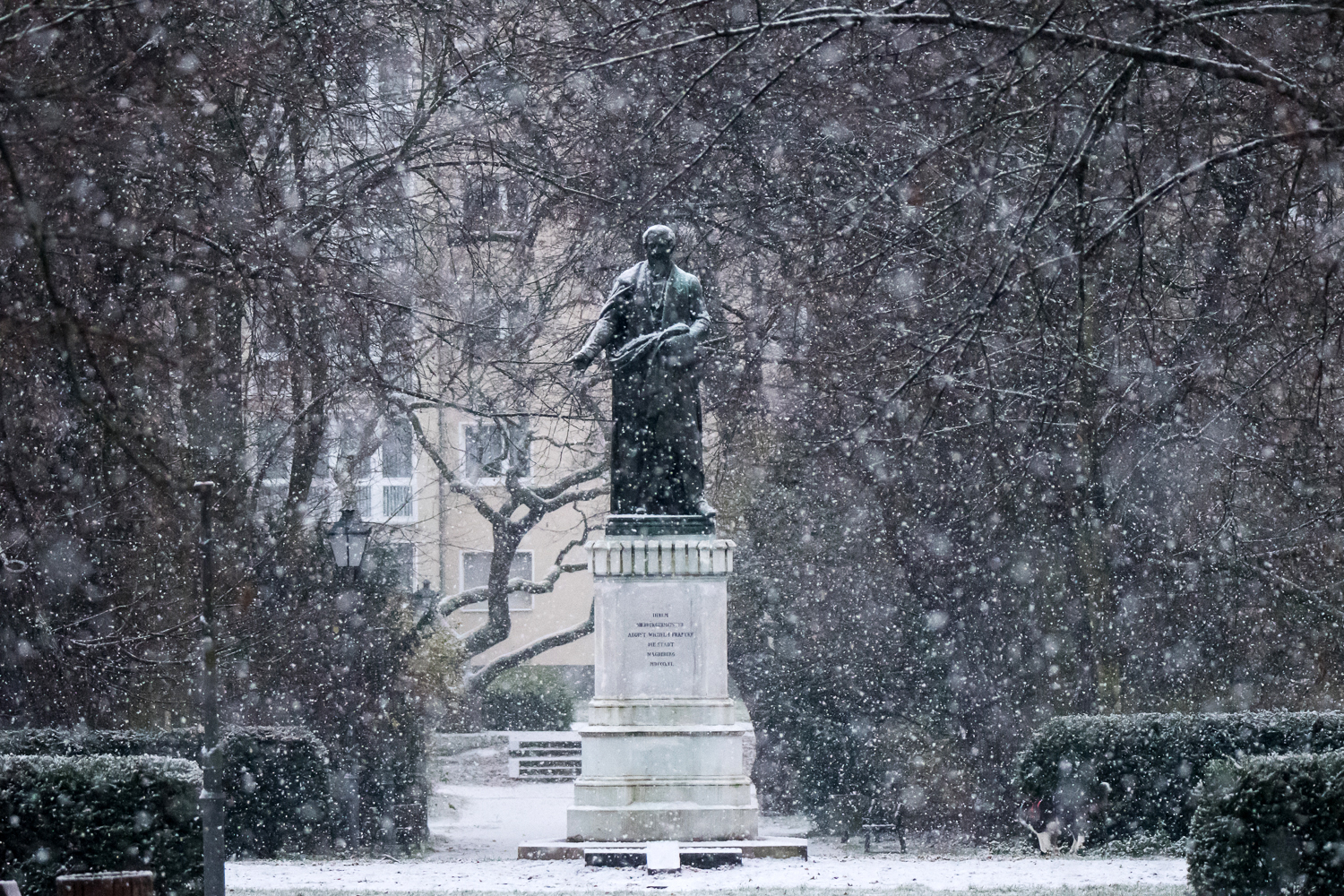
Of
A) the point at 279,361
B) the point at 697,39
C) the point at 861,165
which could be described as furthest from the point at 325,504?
the point at 697,39

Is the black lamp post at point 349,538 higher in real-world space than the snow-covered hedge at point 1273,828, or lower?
higher

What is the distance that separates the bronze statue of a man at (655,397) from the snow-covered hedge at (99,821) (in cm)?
482

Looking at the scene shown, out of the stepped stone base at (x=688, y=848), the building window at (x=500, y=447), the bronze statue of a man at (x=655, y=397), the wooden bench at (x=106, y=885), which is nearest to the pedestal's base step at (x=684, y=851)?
the stepped stone base at (x=688, y=848)

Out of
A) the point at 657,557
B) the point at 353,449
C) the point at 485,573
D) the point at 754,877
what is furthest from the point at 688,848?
the point at 485,573

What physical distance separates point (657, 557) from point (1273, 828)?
5531 millimetres

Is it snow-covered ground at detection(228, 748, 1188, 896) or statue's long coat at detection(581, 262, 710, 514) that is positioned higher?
statue's long coat at detection(581, 262, 710, 514)

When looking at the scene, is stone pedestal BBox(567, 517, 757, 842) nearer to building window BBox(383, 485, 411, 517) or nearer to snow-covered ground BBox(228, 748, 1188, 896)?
snow-covered ground BBox(228, 748, 1188, 896)

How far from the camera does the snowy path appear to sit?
998 cm

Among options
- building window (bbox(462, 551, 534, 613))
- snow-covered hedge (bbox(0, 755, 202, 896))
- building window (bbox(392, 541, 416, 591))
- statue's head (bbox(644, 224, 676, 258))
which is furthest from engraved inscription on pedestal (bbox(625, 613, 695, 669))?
building window (bbox(462, 551, 534, 613))

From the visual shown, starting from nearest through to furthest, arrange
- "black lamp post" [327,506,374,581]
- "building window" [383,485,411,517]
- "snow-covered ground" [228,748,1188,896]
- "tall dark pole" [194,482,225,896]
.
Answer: "tall dark pole" [194,482,225,896] → "snow-covered ground" [228,748,1188,896] → "black lamp post" [327,506,374,581] → "building window" [383,485,411,517]

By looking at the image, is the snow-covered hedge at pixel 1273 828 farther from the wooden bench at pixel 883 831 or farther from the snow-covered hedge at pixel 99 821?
the wooden bench at pixel 883 831

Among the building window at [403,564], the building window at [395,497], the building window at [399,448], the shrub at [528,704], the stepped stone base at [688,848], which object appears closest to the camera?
the stepped stone base at [688,848]

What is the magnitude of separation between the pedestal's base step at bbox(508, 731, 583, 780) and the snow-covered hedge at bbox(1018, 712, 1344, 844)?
13.8 meters

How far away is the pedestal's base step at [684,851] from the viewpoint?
11406 mm
